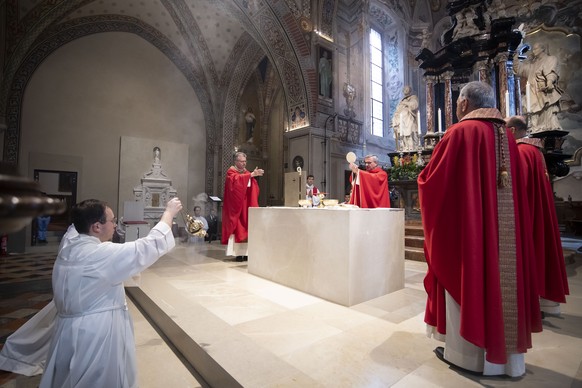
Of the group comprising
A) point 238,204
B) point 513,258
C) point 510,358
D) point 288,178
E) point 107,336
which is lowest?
point 510,358

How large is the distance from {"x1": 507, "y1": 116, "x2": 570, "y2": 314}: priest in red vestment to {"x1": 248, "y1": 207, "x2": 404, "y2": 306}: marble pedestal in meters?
1.37

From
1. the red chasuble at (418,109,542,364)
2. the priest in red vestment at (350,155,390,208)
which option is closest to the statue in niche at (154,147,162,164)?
the priest in red vestment at (350,155,390,208)

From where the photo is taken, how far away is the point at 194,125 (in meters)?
12.3

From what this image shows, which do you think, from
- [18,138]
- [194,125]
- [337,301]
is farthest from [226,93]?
[337,301]

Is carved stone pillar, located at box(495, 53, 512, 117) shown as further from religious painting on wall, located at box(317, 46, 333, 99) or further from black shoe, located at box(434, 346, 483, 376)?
black shoe, located at box(434, 346, 483, 376)

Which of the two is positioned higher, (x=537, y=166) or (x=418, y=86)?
(x=418, y=86)

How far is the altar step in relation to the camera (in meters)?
6.06

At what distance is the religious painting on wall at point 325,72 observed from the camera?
35.8 ft

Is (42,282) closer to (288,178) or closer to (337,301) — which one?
(288,178)

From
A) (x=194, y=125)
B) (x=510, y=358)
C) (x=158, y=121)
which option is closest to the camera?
(x=510, y=358)

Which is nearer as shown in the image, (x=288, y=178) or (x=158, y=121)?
(x=288, y=178)

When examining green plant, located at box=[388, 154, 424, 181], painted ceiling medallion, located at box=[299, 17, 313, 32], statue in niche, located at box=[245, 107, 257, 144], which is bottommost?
green plant, located at box=[388, 154, 424, 181]

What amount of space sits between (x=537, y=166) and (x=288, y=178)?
10.2 ft

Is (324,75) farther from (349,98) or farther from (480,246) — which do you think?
(480,246)
